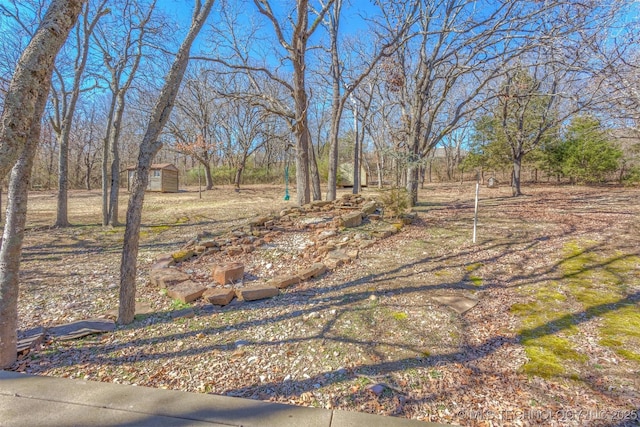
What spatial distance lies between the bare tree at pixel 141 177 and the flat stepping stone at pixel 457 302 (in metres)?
2.84

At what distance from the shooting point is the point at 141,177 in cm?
238

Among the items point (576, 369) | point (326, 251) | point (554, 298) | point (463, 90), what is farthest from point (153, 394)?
point (463, 90)

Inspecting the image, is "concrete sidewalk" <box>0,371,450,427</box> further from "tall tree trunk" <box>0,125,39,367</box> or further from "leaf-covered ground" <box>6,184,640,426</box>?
"tall tree trunk" <box>0,125,39,367</box>

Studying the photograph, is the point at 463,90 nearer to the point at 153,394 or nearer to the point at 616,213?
the point at 616,213

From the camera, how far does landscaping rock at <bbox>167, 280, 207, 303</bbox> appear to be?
2939 millimetres

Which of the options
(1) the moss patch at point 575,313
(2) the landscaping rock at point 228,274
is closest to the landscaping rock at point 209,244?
(2) the landscaping rock at point 228,274

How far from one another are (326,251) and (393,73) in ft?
17.1

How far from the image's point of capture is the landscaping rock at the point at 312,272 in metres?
3.41

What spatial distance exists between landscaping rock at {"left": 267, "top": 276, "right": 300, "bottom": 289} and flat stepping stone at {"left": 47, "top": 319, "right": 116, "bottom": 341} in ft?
4.93

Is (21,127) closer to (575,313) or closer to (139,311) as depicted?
(139,311)

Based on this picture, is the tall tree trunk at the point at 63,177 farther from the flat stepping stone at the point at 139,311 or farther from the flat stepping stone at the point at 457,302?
the flat stepping stone at the point at 457,302

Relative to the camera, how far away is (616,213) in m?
6.70

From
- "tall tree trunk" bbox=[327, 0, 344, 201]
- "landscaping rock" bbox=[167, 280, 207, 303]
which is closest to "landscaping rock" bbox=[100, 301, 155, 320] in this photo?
"landscaping rock" bbox=[167, 280, 207, 303]

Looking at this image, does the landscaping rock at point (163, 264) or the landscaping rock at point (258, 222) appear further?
the landscaping rock at point (258, 222)
